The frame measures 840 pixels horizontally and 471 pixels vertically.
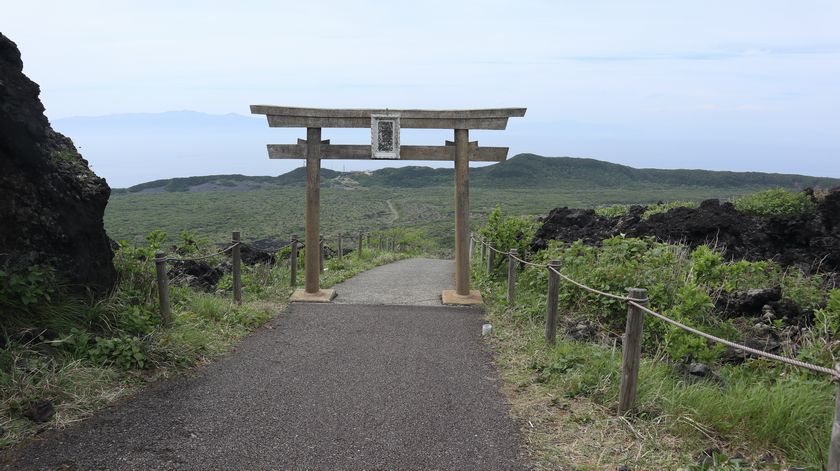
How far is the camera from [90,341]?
5.27 meters

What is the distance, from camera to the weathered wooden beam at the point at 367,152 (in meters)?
9.81

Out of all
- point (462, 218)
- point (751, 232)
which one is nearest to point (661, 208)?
point (751, 232)

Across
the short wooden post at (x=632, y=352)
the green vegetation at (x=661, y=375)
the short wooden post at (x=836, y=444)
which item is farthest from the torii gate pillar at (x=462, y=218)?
the short wooden post at (x=836, y=444)

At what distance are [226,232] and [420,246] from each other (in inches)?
526

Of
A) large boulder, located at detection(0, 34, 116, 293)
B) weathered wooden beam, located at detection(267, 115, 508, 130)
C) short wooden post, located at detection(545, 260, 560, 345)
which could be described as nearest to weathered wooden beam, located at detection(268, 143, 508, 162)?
weathered wooden beam, located at detection(267, 115, 508, 130)

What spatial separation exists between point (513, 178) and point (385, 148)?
7332 centimetres

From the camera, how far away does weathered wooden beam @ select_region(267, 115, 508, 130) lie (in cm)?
951

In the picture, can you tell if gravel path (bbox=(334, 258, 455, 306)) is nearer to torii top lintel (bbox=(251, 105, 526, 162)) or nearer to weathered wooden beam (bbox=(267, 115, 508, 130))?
torii top lintel (bbox=(251, 105, 526, 162))

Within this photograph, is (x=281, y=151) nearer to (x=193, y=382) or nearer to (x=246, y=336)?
(x=246, y=336)

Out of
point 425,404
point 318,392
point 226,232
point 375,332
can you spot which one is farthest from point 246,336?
point 226,232

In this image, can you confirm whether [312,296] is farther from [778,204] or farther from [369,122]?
[778,204]

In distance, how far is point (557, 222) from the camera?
53.3 ft

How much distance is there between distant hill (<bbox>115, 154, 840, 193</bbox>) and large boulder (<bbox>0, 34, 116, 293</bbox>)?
62919mm

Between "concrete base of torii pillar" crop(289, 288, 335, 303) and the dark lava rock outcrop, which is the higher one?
the dark lava rock outcrop
